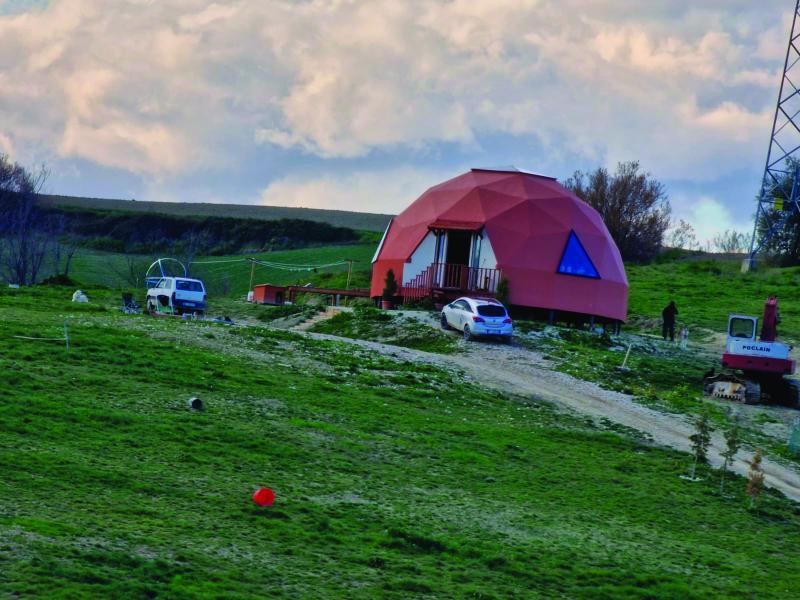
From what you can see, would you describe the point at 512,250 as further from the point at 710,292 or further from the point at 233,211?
the point at 233,211

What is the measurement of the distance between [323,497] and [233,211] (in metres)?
104

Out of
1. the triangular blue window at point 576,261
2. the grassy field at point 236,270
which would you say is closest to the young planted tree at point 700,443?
the triangular blue window at point 576,261

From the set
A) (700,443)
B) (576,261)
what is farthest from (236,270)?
(700,443)

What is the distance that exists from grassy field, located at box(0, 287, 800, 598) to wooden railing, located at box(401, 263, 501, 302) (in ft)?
60.2

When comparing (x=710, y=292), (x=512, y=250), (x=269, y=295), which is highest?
(x=512, y=250)

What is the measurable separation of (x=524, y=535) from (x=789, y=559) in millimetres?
3551

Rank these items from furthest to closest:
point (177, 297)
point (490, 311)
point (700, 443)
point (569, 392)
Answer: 1. point (177, 297)
2. point (490, 311)
3. point (569, 392)
4. point (700, 443)

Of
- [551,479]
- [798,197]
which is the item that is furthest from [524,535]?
[798,197]

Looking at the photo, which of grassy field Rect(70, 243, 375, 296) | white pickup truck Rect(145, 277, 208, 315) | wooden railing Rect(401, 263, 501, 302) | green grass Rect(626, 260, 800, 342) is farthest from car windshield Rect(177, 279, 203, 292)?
green grass Rect(626, 260, 800, 342)

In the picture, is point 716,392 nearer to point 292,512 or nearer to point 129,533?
point 292,512

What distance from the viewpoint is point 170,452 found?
1449cm

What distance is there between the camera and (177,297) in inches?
1550

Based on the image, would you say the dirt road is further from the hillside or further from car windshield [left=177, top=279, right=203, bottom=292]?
the hillside

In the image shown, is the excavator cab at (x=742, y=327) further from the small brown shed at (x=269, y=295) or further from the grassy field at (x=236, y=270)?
the grassy field at (x=236, y=270)
